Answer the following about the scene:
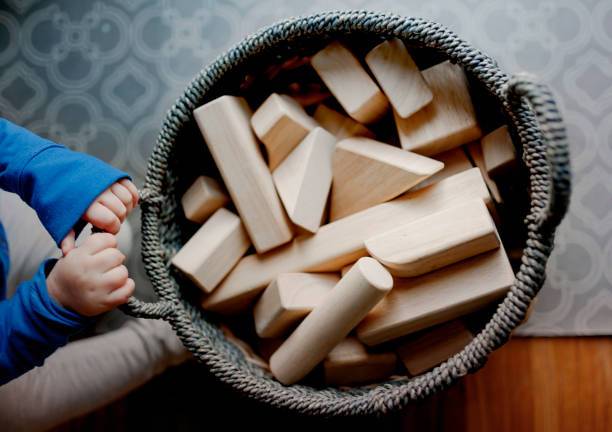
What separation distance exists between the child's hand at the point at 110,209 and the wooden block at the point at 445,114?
1.20 feet

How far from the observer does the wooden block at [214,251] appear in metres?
0.65

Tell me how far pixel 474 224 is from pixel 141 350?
1.72 ft

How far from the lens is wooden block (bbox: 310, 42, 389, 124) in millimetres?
641

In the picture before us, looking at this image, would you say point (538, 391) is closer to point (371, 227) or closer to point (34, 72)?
point (371, 227)

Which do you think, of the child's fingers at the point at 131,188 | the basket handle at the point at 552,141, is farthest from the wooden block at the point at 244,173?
the basket handle at the point at 552,141

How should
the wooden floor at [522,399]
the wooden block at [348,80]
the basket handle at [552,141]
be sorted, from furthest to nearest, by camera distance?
the wooden floor at [522,399], the wooden block at [348,80], the basket handle at [552,141]

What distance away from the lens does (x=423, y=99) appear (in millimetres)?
615

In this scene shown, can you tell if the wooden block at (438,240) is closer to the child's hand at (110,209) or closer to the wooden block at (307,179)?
the wooden block at (307,179)

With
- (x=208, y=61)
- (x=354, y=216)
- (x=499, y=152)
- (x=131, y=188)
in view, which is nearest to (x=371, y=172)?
(x=354, y=216)

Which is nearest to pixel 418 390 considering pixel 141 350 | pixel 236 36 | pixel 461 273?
pixel 461 273

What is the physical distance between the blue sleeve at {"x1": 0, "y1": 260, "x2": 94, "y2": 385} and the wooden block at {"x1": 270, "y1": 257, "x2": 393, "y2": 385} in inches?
9.9

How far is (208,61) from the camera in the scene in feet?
2.86

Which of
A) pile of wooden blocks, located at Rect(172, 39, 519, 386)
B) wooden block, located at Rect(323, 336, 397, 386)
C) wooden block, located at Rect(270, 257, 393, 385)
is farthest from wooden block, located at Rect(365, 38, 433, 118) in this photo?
wooden block, located at Rect(323, 336, 397, 386)

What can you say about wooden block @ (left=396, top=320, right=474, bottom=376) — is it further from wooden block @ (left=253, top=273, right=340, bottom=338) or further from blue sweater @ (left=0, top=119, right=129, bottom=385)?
blue sweater @ (left=0, top=119, right=129, bottom=385)
